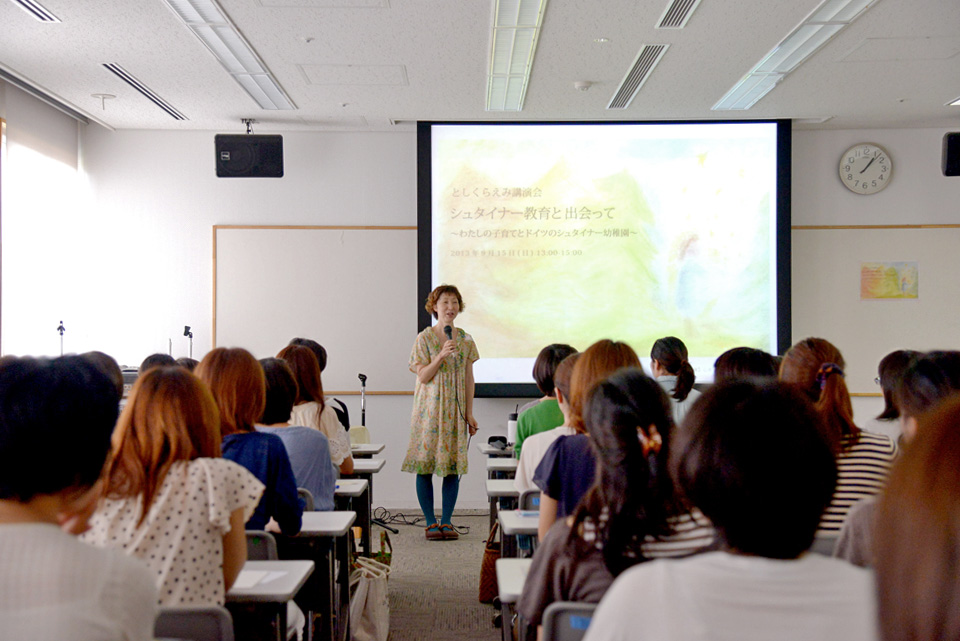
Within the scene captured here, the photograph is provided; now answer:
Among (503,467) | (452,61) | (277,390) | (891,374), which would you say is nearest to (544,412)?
(503,467)

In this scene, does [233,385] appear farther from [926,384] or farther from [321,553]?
[926,384]

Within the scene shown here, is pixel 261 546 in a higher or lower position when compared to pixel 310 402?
lower

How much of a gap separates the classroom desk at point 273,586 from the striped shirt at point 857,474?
140cm

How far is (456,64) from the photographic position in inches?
186

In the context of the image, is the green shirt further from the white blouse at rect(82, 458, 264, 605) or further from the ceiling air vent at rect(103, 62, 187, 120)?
the ceiling air vent at rect(103, 62, 187, 120)

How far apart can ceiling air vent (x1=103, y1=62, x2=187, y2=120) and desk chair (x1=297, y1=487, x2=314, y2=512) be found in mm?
3309

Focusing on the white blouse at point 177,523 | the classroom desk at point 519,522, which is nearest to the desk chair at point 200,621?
the white blouse at point 177,523

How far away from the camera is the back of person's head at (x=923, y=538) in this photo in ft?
2.30

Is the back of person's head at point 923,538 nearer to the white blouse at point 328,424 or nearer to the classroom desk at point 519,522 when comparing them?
the classroom desk at point 519,522

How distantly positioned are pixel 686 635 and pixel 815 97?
17.7ft

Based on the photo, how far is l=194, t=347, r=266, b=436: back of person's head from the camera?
2316 millimetres

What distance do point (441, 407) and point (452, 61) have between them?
2237mm

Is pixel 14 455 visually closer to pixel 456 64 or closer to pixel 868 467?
pixel 868 467

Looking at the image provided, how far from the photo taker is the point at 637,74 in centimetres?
495
